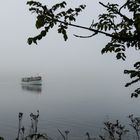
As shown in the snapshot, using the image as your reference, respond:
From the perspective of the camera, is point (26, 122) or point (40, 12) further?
point (26, 122)

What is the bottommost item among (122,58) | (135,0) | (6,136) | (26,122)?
(122,58)

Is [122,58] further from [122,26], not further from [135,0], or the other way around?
[135,0]

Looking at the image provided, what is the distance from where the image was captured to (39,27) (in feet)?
12.8

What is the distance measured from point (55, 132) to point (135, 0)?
188 ft

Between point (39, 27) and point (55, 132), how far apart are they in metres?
57.7

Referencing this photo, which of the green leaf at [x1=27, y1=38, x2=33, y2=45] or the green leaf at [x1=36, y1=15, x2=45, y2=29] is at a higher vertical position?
the green leaf at [x1=36, y1=15, x2=45, y2=29]

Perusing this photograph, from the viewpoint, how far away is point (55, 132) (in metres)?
60.4

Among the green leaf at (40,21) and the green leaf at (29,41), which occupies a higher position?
the green leaf at (40,21)

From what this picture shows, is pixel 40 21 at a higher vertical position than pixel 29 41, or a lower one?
higher

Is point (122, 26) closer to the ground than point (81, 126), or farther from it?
closer to the ground

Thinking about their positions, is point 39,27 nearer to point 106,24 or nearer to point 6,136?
point 106,24

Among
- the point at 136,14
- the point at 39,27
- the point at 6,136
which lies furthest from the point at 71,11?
the point at 6,136

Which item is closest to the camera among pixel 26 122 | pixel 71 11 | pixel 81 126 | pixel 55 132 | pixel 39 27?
pixel 39 27

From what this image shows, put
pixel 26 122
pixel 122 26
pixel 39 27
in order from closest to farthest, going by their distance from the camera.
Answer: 1. pixel 39 27
2. pixel 122 26
3. pixel 26 122
